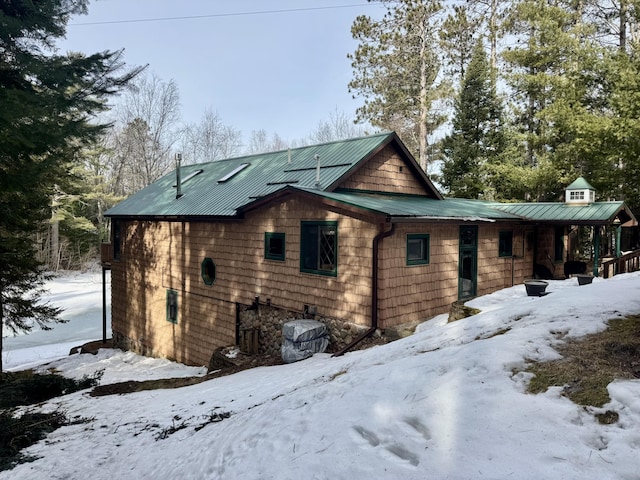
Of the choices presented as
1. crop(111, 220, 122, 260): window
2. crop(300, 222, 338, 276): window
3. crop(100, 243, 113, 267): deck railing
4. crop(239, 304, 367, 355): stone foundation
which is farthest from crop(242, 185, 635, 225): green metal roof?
crop(100, 243, 113, 267): deck railing

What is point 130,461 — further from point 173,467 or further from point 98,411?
point 98,411

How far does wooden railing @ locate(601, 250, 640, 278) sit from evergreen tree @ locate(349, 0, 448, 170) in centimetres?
1422

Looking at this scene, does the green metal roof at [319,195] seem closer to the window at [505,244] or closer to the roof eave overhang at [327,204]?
the roof eave overhang at [327,204]

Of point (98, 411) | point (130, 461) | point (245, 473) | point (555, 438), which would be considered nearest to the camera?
point (555, 438)

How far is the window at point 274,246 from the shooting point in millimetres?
11070

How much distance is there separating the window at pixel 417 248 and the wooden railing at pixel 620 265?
7.19m

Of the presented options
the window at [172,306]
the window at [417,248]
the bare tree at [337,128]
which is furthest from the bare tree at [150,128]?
the window at [417,248]

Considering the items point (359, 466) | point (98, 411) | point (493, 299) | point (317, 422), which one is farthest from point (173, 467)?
point (493, 299)

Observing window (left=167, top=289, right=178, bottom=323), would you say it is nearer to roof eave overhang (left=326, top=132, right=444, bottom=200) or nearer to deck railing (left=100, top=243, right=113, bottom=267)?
deck railing (left=100, top=243, right=113, bottom=267)

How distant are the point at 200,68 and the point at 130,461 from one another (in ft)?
145

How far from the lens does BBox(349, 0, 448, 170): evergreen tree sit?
2550cm

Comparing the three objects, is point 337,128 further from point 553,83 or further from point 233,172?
point 233,172

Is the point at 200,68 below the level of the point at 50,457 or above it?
above

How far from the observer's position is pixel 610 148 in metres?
19.0
